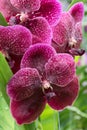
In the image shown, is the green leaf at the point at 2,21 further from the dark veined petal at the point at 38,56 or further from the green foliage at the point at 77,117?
the green foliage at the point at 77,117

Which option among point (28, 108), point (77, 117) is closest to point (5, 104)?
point (28, 108)

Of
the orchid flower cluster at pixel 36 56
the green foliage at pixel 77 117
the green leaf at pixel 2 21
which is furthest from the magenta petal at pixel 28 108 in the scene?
the green foliage at pixel 77 117

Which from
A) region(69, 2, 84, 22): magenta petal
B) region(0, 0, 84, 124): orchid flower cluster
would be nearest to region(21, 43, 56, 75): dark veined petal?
region(0, 0, 84, 124): orchid flower cluster

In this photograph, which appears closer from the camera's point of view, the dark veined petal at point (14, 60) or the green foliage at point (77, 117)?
the dark veined petal at point (14, 60)

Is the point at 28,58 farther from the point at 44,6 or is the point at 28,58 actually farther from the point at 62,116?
the point at 62,116

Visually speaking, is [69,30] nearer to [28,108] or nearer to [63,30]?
[63,30]

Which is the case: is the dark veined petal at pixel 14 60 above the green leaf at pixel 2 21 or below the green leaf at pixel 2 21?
below
